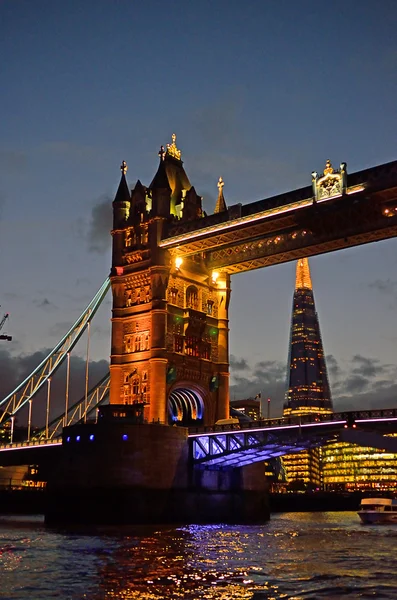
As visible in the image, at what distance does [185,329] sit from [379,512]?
81.5 feet

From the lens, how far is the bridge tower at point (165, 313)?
81375mm

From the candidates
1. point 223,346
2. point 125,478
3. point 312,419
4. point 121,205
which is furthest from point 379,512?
point 121,205

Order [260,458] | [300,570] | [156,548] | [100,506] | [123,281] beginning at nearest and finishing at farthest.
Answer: [300,570] < [156,548] < [100,506] < [260,458] < [123,281]

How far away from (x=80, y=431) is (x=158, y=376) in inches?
378

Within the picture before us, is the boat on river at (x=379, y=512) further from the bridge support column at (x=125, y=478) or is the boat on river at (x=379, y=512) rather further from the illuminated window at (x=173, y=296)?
the illuminated window at (x=173, y=296)

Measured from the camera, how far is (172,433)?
74.9 meters

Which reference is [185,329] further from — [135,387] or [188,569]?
[188,569]

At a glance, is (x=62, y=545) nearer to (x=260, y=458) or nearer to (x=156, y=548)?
(x=156, y=548)

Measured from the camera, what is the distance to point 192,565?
132ft

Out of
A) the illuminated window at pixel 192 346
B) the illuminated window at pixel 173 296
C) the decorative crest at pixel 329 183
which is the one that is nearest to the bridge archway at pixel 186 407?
the illuminated window at pixel 192 346

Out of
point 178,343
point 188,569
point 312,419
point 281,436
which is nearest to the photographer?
point 188,569

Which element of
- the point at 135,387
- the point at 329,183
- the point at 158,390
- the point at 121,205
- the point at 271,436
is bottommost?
the point at 271,436

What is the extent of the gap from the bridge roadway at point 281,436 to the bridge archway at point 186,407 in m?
7.90

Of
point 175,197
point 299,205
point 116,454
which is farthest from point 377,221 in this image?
point 116,454
